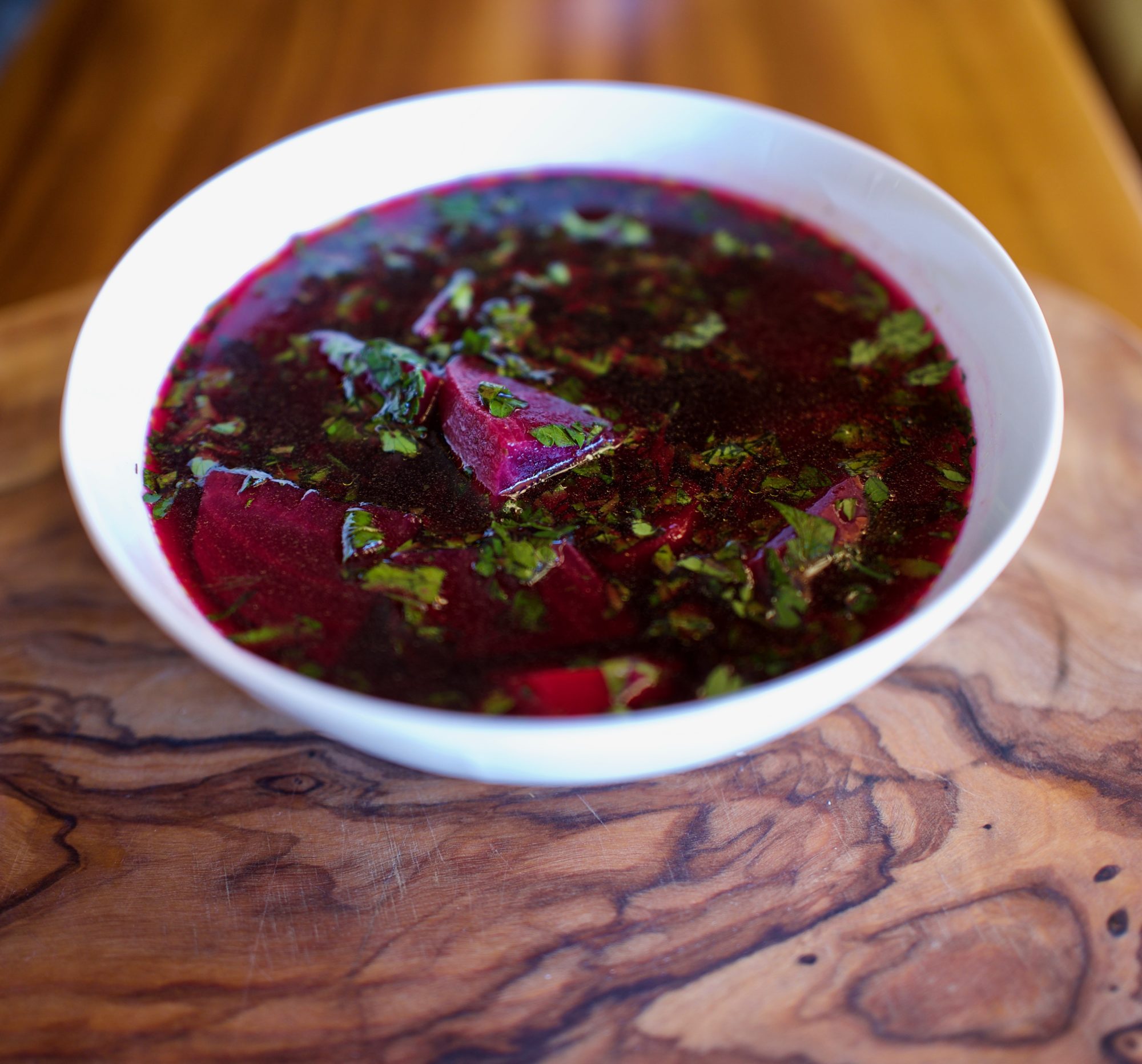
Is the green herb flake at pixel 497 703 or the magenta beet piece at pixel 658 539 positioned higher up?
the magenta beet piece at pixel 658 539

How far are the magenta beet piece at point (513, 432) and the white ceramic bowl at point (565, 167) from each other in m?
0.60

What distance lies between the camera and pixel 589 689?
1528mm

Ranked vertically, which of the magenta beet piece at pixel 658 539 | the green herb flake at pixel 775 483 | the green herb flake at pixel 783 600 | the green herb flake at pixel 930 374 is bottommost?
the magenta beet piece at pixel 658 539

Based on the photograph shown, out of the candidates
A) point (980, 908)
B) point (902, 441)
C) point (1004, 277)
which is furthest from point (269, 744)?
point (1004, 277)

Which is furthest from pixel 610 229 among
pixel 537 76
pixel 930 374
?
pixel 537 76

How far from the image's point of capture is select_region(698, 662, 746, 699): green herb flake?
1547 mm

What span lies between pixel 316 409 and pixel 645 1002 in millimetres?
1350

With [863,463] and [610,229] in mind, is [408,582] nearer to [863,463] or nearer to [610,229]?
[863,463]

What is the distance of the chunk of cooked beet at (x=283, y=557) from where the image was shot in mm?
1708

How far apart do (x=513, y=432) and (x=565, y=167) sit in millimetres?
1132

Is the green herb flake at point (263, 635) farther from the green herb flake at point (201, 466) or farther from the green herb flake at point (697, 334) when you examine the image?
the green herb flake at point (697, 334)

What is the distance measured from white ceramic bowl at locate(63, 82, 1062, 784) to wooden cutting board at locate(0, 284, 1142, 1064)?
207 mm

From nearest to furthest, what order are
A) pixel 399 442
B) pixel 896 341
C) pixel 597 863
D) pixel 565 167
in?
pixel 597 863 < pixel 399 442 < pixel 896 341 < pixel 565 167

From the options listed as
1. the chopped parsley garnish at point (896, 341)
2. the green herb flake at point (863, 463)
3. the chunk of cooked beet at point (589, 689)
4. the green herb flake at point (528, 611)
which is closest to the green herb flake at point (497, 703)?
the chunk of cooked beet at point (589, 689)
